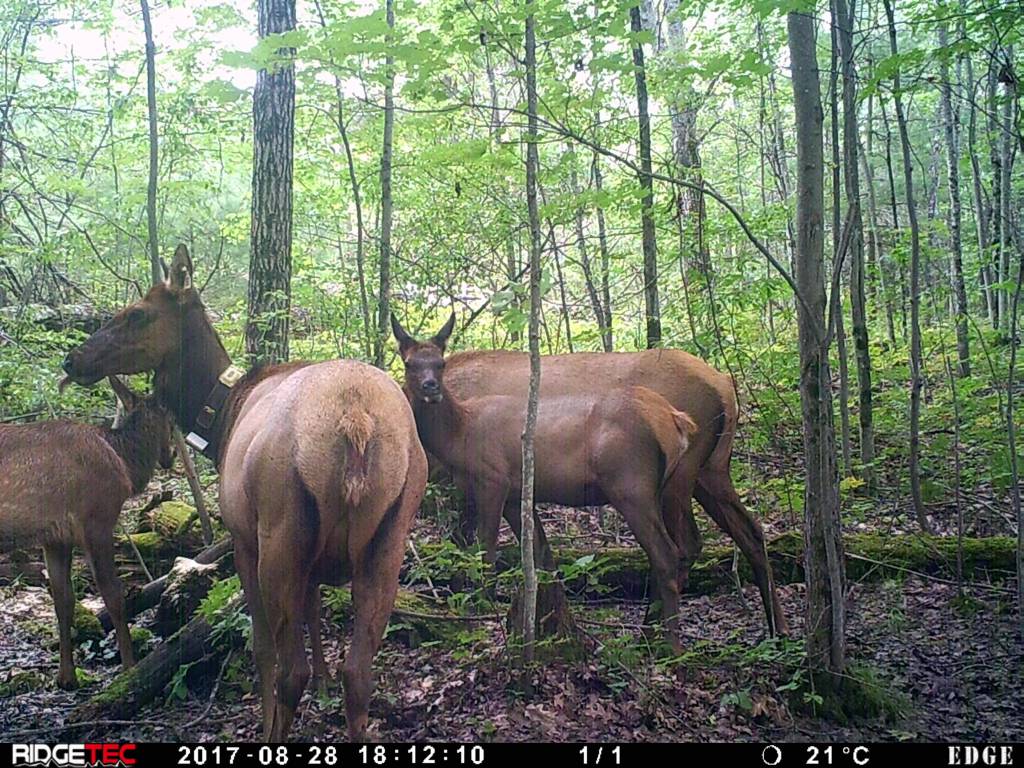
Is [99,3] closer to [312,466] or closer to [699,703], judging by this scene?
[312,466]

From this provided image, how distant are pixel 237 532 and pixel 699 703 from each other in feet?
9.53

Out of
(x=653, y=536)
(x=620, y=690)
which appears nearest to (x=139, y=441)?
(x=653, y=536)

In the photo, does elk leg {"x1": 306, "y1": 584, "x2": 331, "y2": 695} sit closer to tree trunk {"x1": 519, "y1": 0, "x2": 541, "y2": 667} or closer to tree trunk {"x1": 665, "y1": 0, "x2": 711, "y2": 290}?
tree trunk {"x1": 519, "y1": 0, "x2": 541, "y2": 667}

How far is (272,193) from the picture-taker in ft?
26.6

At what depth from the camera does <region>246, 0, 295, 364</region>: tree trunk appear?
26.0 feet

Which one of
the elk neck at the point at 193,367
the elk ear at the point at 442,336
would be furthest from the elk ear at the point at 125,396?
the elk ear at the point at 442,336

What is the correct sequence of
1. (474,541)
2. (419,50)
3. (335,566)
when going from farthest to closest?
(474,541), (419,50), (335,566)

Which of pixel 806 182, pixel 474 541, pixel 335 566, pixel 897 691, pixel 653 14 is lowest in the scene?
pixel 897 691

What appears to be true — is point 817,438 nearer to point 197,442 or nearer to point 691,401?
point 691,401

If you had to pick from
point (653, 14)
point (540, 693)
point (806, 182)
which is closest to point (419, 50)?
point (806, 182)

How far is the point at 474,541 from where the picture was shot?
7.44 m

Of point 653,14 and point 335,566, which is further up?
point 653,14

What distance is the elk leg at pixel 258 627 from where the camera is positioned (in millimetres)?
4555

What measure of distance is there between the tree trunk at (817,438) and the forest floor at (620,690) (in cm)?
31
